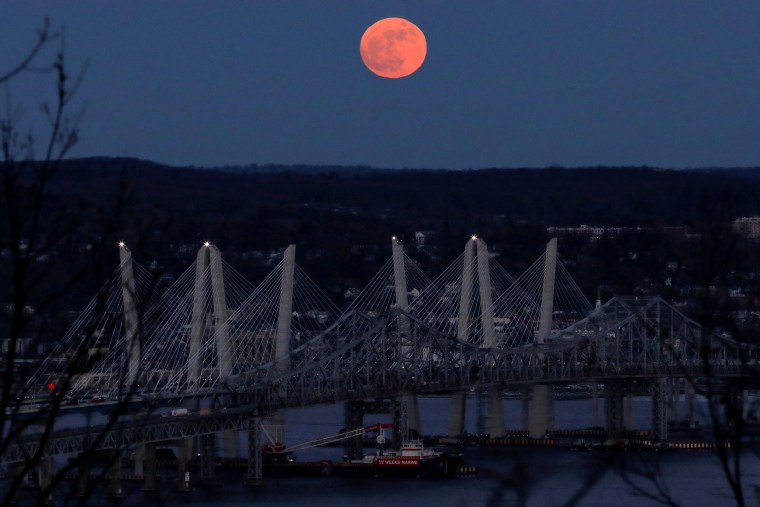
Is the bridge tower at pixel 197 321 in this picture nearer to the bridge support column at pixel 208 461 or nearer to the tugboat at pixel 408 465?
the bridge support column at pixel 208 461

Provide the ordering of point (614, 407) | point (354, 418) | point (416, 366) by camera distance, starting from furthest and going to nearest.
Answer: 1. point (614, 407)
2. point (416, 366)
3. point (354, 418)

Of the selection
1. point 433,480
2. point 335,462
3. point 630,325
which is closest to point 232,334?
point 335,462

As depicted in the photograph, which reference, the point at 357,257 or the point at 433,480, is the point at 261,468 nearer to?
the point at 433,480

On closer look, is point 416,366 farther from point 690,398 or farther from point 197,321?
point 690,398

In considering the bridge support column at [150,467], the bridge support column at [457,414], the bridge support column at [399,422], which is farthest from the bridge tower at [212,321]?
the bridge support column at [457,414]

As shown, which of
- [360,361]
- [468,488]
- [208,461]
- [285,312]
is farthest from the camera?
[360,361]

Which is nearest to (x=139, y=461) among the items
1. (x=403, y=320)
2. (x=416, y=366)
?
(x=403, y=320)

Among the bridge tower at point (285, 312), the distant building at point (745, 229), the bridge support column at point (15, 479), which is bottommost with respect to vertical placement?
the bridge support column at point (15, 479)
